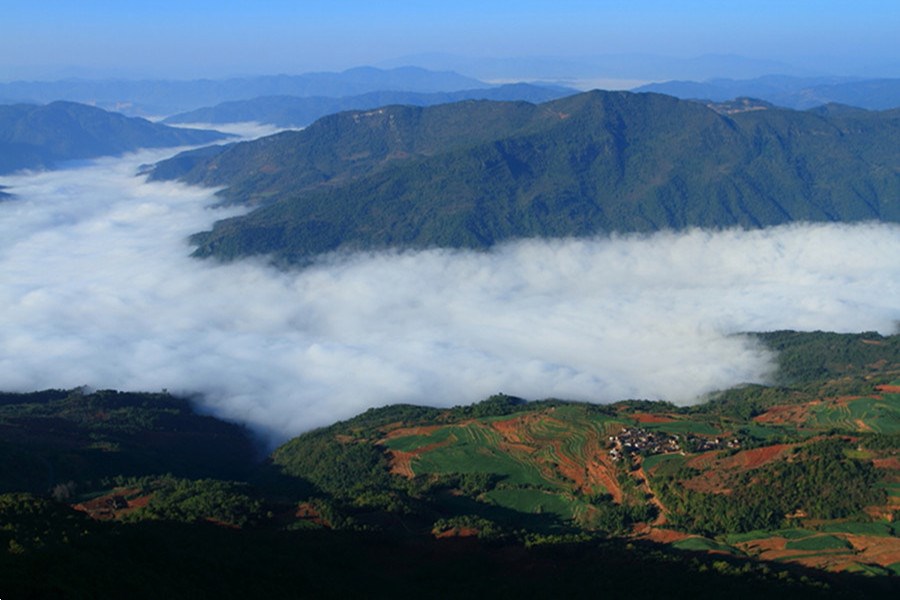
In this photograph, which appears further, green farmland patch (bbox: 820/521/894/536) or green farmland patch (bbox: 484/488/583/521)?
green farmland patch (bbox: 484/488/583/521)

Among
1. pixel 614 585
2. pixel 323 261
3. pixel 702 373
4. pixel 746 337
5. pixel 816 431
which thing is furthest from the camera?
pixel 323 261

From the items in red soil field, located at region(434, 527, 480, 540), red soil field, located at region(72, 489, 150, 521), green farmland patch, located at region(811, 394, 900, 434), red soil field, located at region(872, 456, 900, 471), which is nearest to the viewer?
red soil field, located at region(434, 527, 480, 540)

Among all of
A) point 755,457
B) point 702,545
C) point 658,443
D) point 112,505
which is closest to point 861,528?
point 702,545

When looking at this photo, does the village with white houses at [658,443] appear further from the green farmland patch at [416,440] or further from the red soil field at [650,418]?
the green farmland patch at [416,440]

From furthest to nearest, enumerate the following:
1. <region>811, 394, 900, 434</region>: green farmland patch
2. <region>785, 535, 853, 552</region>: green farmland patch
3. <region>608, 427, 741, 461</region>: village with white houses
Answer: <region>811, 394, 900, 434</region>: green farmland patch, <region>608, 427, 741, 461</region>: village with white houses, <region>785, 535, 853, 552</region>: green farmland patch

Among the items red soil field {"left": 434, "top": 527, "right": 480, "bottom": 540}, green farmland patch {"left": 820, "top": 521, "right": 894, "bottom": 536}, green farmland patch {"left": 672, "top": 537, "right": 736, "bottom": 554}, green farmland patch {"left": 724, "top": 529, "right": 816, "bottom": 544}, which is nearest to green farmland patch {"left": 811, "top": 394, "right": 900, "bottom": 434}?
green farmland patch {"left": 820, "top": 521, "right": 894, "bottom": 536}

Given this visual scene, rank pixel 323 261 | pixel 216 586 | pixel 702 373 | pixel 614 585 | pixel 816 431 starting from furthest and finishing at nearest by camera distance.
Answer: pixel 323 261
pixel 702 373
pixel 816 431
pixel 614 585
pixel 216 586

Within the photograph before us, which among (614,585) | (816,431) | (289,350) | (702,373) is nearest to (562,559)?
(614,585)

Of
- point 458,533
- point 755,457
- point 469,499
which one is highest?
point 755,457

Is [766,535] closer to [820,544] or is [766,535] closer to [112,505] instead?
[820,544]

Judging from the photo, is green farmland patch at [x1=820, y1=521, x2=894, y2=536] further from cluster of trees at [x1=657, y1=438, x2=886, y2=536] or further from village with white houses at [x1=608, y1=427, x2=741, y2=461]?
village with white houses at [x1=608, y1=427, x2=741, y2=461]

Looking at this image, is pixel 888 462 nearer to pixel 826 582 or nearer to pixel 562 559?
pixel 826 582
